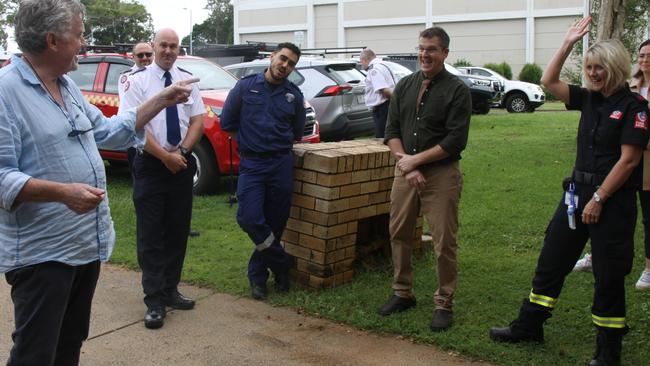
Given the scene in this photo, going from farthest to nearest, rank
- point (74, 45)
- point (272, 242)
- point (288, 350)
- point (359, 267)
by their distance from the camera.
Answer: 1. point (359, 267)
2. point (272, 242)
3. point (288, 350)
4. point (74, 45)

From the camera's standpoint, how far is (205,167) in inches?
352

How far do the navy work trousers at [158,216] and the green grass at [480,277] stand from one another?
71 cm

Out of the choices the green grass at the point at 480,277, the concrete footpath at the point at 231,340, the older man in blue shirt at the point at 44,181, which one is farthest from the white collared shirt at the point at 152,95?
the older man in blue shirt at the point at 44,181

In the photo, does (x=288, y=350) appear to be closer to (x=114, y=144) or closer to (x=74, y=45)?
(x=114, y=144)

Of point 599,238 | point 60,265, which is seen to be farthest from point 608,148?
point 60,265

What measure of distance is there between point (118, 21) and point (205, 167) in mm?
67078

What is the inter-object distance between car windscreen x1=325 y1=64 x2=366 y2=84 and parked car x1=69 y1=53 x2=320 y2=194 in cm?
242

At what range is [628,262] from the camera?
3.99 m

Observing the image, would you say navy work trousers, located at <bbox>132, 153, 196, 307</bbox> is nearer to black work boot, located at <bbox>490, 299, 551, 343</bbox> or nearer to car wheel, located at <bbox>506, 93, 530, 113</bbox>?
black work boot, located at <bbox>490, 299, 551, 343</bbox>

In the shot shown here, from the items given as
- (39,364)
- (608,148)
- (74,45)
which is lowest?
(39,364)

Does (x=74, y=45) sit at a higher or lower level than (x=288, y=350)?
higher

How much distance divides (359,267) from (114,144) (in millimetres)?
3054

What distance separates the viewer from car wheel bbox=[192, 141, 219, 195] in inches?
350

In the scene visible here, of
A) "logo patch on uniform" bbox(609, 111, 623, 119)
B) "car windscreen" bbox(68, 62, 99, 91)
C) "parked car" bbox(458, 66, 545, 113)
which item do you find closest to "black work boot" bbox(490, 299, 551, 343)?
"logo patch on uniform" bbox(609, 111, 623, 119)
